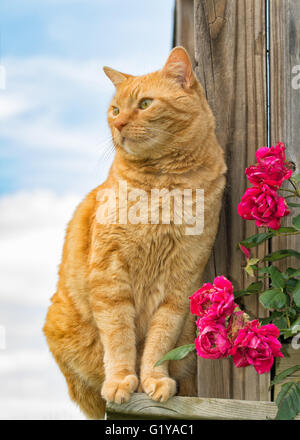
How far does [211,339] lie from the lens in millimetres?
2053

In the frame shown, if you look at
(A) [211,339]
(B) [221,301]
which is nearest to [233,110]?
(B) [221,301]

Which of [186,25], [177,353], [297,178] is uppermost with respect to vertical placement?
[186,25]

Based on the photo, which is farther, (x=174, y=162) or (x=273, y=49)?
(x=273, y=49)

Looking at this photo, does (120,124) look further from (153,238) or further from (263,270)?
(263,270)

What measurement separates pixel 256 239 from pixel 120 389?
782 millimetres

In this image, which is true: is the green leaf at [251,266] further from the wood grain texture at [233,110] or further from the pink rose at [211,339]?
the pink rose at [211,339]

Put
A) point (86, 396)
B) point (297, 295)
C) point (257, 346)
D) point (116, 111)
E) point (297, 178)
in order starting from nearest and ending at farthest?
point (257, 346) < point (297, 295) < point (297, 178) < point (116, 111) < point (86, 396)

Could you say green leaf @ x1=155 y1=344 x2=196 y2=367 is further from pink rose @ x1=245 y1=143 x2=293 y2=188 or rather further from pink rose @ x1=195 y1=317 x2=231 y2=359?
pink rose @ x1=245 y1=143 x2=293 y2=188

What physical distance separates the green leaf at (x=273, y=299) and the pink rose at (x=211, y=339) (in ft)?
0.63

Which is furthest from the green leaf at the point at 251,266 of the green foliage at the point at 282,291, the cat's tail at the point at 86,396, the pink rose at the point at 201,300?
the cat's tail at the point at 86,396

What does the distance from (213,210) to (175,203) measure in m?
0.17

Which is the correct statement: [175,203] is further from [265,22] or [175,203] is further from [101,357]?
[265,22]
